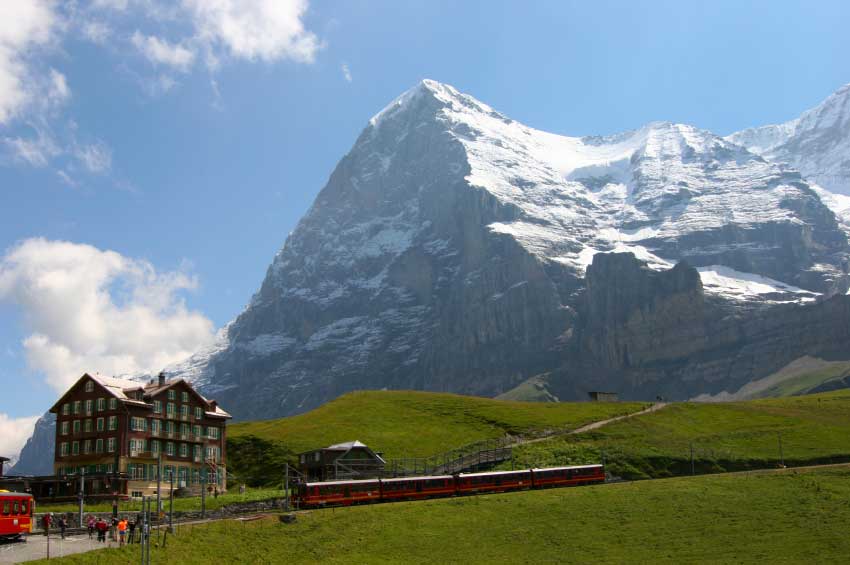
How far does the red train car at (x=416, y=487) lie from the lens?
9288cm

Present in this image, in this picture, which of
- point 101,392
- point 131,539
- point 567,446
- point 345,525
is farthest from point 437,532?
point 101,392

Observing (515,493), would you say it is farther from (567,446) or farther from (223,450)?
(223,450)

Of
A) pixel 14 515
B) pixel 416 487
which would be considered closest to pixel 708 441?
pixel 416 487

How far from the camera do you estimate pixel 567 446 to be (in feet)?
427

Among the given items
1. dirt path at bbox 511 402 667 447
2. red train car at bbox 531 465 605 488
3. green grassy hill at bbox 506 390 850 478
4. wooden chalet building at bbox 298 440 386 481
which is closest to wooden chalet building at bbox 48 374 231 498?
wooden chalet building at bbox 298 440 386 481

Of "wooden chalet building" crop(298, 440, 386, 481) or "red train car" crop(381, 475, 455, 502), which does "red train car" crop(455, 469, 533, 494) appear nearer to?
"red train car" crop(381, 475, 455, 502)

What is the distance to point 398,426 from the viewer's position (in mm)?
158125

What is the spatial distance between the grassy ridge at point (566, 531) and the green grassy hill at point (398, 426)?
52736 mm

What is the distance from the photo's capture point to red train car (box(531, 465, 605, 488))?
101125 millimetres

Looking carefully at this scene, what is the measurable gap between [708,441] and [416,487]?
177 feet

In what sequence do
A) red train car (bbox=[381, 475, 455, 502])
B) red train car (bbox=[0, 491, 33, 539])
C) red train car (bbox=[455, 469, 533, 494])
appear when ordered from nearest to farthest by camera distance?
1. red train car (bbox=[0, 491, 33, 539])
2. red train car (bbox=[381, 475, 455, 502])
3. red train car (bbox=[455, 469, 533, 494])

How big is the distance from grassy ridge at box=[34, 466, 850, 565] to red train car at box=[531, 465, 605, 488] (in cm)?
760

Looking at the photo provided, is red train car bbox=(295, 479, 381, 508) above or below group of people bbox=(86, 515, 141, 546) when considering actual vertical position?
above

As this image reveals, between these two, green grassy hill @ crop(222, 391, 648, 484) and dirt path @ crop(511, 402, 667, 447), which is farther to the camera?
green grassy hill @ crop(222, 391, 648, 484)
